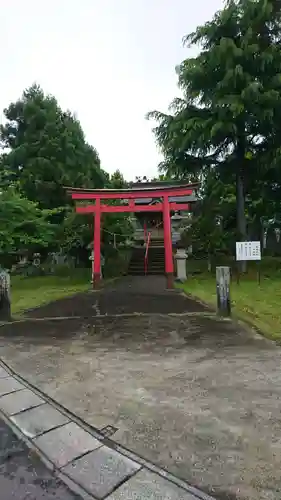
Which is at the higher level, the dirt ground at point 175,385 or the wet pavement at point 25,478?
the dirt ground at point 175,385

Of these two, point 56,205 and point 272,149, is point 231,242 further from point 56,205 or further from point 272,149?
point 56,205

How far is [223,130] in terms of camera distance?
13.4 meters

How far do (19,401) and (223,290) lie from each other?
4.40 m

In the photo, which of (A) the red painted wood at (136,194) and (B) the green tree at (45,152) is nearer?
(A) the red painted wood at (136,194)

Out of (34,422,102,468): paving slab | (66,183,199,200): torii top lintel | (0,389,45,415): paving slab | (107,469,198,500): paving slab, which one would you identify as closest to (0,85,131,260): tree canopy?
(66,183,199,200): torii top lintel

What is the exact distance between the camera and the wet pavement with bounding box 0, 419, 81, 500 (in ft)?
6.61

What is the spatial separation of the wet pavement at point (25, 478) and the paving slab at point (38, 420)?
15cm

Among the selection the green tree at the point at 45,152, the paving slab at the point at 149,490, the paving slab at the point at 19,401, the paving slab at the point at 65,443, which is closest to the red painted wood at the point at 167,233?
the green tree at the point at 45,152

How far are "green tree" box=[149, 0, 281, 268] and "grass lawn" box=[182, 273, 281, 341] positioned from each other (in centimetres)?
312

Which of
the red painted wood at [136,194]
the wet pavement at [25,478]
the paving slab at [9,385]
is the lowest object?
the wet pavement at [25,478]

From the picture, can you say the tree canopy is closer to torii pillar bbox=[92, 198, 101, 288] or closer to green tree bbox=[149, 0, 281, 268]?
torii pillar bbox=[92, 198, 101, 288]

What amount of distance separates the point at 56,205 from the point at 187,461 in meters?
17.1

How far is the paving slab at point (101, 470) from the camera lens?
2.05 m

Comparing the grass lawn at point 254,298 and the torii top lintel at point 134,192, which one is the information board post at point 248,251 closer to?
the grass lawn at point 254,298
